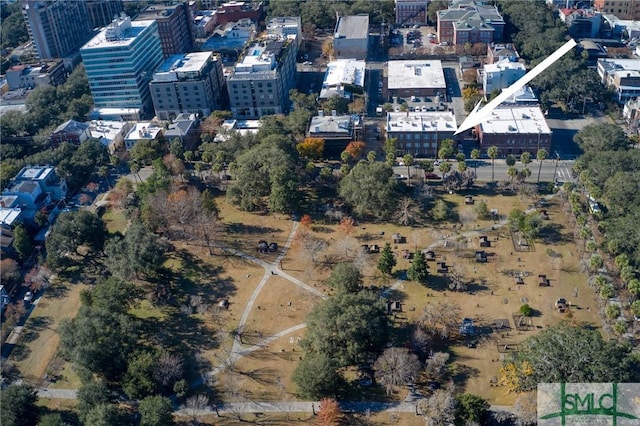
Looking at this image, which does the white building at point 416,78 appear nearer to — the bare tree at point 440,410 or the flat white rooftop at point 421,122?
the flat white rooftop at point 421,122

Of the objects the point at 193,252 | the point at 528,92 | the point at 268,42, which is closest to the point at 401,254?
the point at 193,252

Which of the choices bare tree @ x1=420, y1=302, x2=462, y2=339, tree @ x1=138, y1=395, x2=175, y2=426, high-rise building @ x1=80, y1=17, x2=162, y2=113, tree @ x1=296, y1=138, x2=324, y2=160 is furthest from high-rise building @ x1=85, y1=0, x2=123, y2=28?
bare tree @ x1=420, y1=302, x2=462, y2=339

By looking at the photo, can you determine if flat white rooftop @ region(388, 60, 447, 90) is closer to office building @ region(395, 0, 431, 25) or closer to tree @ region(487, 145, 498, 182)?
tree @ region(487, 145, 498, 182)

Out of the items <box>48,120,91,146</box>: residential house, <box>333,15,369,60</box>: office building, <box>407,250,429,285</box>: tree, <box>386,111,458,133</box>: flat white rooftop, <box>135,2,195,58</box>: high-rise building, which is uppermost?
<box>135,2,195,58</box>: high-rise building

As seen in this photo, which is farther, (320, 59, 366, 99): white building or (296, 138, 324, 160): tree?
(320, 59, 366, 99): white building

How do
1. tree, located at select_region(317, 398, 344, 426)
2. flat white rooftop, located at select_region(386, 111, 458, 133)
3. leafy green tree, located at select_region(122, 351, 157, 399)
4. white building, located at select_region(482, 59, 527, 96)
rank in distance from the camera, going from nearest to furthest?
1. tree, located at select_region(317, 398, 344, 426)
2. leafy green tree, located at select_region(122, 351, 157, 399)
3. flat white rooftop, located at select_region(386, 111, 458, 133)
4. white building, located at select_region(482, 59, 527, 96)
